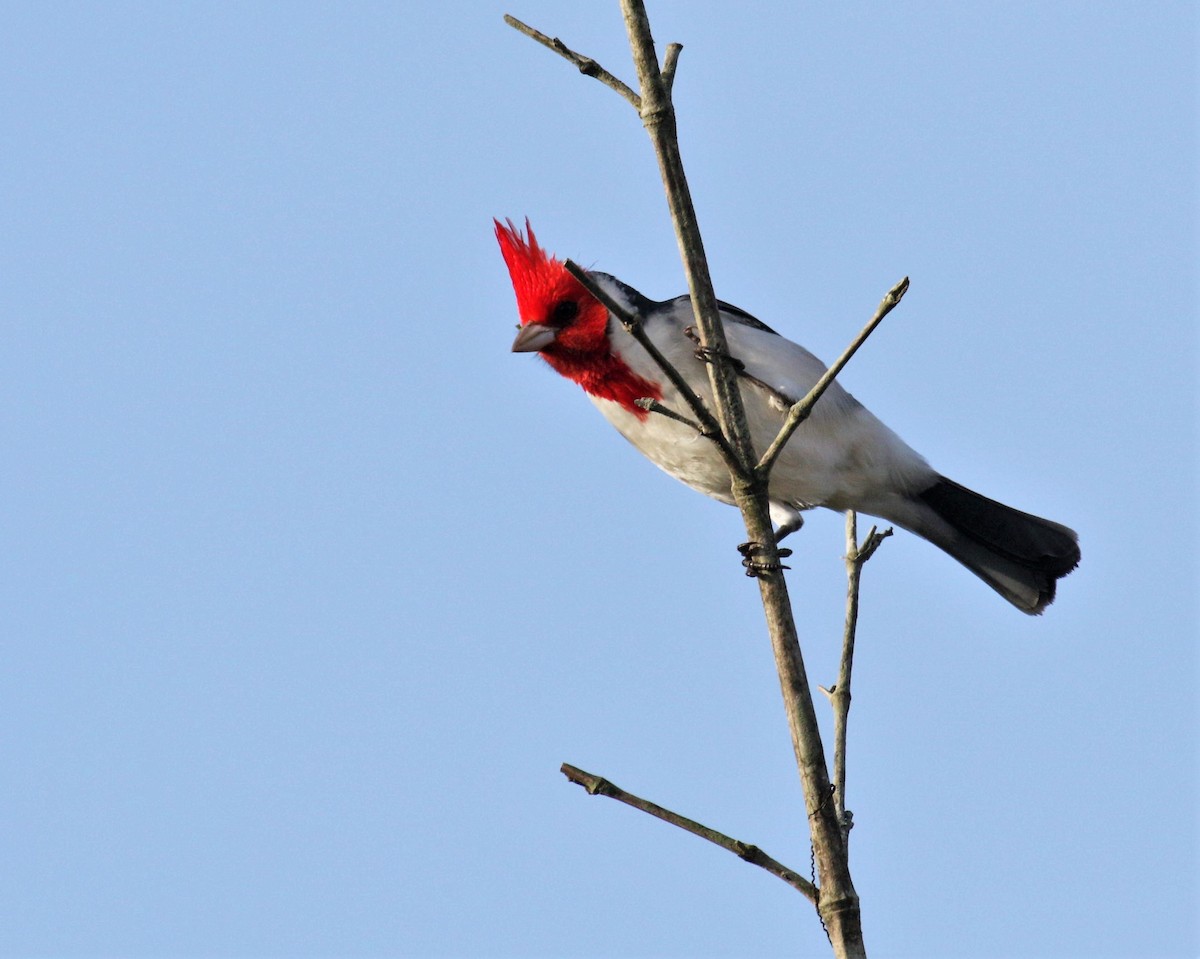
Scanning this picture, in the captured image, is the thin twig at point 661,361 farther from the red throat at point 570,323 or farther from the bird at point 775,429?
the red throat at point 570,323

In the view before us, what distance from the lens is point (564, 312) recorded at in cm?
624

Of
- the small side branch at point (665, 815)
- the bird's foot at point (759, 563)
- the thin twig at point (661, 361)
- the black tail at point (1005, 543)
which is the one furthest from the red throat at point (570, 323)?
the small side branch at point (665, 815)

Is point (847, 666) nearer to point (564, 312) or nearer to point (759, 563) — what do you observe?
point (759, 563)

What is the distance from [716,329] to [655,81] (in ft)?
2.10

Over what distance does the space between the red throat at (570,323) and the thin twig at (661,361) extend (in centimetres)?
241

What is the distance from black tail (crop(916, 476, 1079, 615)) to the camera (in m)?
6.67

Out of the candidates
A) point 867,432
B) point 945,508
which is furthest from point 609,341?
point 945,508

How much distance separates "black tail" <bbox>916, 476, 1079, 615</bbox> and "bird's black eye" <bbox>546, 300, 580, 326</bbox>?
1.89m

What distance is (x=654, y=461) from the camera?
652cm

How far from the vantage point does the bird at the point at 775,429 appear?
19.6 ft

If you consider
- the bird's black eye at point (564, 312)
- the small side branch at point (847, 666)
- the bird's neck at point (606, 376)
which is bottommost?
the small side branch at point (847, 666)

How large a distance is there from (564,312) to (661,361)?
2.94 metres

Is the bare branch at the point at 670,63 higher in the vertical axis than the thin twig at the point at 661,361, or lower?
higher

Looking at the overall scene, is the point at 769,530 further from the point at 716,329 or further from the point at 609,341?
the point at 609,341
